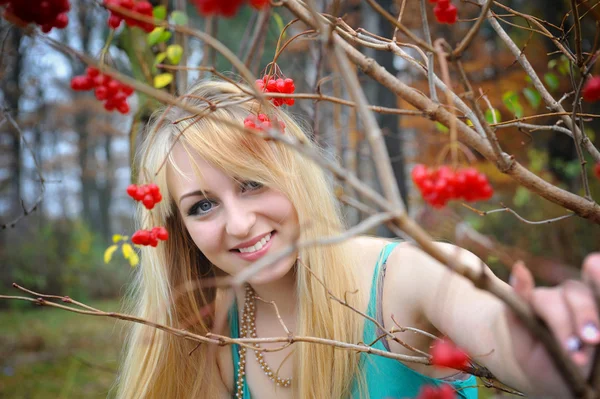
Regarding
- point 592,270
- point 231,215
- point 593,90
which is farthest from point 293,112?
point 592,270

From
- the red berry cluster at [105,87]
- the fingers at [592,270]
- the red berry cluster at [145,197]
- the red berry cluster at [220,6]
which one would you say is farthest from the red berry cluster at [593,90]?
the red berry cluster at [145,197]

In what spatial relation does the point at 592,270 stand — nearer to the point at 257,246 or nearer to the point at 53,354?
the point at 257,246

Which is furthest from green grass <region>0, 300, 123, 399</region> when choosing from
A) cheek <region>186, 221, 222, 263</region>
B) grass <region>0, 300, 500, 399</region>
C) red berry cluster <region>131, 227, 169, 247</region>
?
red berry cluster <region>131, 227, 169, 247</region>

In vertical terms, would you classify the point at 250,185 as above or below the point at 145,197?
above

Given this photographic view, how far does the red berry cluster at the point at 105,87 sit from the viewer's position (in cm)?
98

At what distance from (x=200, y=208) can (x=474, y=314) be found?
0.90m

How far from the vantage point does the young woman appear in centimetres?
140

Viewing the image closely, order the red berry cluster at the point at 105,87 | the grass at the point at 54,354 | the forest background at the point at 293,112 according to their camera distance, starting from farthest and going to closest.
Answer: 1. the grass at the point at 54,354
2. the forest background at the point at 293,112
3. the red berry cluster at the point at 105,87

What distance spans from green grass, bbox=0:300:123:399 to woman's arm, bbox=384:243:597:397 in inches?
119

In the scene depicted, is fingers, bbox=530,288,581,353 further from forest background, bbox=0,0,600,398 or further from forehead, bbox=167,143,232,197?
forehead, bbox=167,143,232,197

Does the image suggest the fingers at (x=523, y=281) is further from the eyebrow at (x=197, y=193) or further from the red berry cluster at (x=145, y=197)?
the eyebrow at (x=197, y=193)

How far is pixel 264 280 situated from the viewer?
139 cm

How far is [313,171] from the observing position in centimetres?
160

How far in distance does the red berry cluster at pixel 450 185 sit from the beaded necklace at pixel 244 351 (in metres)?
1.18
